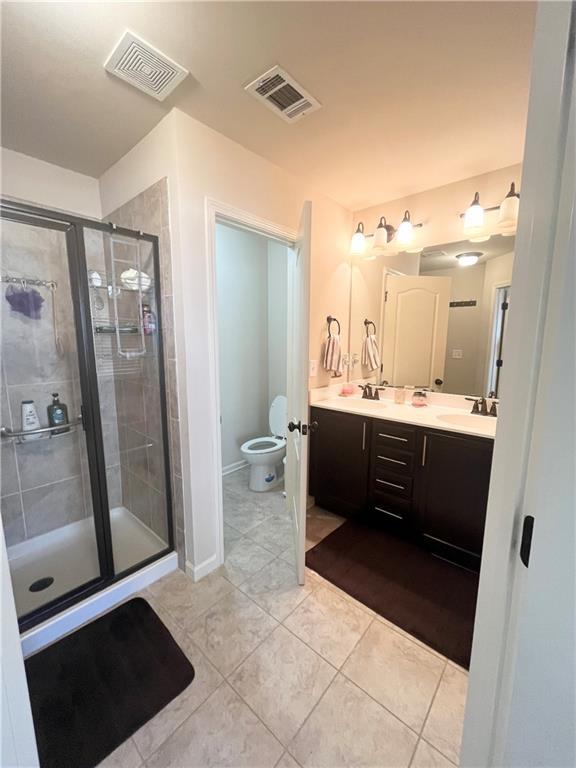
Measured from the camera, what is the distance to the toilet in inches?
110

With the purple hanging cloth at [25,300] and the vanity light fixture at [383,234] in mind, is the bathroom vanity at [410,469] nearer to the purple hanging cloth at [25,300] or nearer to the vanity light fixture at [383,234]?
the vanity light fixture at [383,234]

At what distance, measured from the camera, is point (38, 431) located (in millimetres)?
1946

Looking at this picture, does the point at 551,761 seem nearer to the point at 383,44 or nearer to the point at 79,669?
the point at 79,669

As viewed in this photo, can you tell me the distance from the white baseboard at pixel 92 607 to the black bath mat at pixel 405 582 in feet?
2.99

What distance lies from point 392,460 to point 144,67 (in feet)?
7.83

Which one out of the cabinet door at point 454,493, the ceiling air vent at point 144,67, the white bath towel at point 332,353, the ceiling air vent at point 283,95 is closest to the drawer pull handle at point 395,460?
the cabinet door at point 454,493

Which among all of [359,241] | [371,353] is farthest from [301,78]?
[371,353]

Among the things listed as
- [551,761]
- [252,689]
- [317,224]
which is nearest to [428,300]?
[317,224]

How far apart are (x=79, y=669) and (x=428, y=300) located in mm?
2950

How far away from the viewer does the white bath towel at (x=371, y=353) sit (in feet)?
8.71

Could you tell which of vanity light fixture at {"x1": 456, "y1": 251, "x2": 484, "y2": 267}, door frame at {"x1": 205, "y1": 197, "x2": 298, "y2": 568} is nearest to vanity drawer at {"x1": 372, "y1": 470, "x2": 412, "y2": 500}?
door frame at {"x1": 205, "y1": 197, "x2": 298, "y2": 568}

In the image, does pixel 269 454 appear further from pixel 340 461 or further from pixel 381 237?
pixel 381 237

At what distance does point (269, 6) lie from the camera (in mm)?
1013

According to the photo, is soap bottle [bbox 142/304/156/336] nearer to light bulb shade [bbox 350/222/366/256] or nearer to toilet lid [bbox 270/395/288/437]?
toilet lid [bbox 270/395/288/437]
